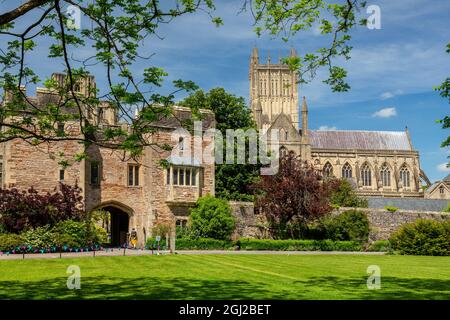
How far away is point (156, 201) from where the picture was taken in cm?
3494

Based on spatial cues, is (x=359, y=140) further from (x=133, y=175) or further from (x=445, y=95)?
(x=445, y=95)

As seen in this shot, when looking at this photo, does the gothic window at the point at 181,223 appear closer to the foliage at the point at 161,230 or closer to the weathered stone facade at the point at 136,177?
the weathered stone facade at the point at 136,177

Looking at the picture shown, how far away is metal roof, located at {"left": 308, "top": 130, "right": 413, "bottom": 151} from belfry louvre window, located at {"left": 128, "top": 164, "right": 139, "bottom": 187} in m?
62.8

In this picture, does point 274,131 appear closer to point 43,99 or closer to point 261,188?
point 261,188

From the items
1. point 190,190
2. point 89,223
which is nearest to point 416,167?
point 190,190

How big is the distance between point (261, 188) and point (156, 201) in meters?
8.36

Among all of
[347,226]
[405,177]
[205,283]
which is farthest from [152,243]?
[405,177]

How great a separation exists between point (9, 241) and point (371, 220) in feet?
88.6

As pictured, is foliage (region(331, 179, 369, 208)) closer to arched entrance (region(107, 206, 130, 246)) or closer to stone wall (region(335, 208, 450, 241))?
stone wall (region(335, 208, 450, 241))

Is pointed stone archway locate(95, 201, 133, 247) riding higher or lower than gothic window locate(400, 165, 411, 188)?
lower

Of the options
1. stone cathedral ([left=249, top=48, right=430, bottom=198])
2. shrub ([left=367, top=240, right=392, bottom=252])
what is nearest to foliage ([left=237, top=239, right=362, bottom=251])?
shrub ([left=367, top=240, right=392, bottom=252])

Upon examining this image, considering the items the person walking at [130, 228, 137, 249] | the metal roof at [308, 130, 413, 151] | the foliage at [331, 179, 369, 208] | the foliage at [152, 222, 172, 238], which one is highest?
the metal roof at [308, 130, 413, 151]

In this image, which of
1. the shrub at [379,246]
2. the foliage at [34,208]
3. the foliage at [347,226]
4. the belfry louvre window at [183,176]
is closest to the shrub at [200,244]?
the belfry louvre window at [183,176]

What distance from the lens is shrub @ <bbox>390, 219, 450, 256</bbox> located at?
1375 inches
